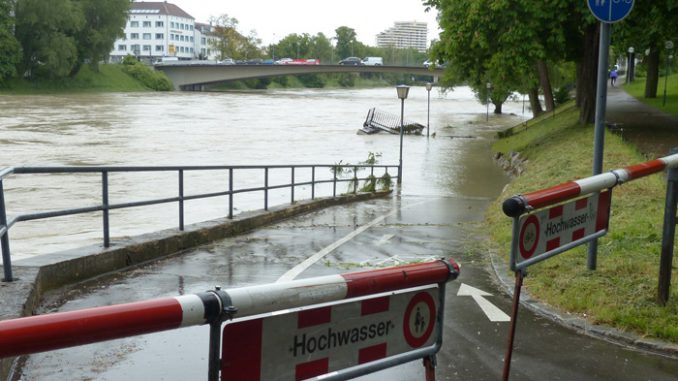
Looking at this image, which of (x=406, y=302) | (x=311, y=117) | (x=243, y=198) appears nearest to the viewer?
(x=406, y=302)

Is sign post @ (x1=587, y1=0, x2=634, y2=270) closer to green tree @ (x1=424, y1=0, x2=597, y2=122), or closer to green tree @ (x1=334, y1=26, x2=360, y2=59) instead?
green tree @ (x1=424, y1=0, x2=597, y2=122)

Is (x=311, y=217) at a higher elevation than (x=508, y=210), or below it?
below

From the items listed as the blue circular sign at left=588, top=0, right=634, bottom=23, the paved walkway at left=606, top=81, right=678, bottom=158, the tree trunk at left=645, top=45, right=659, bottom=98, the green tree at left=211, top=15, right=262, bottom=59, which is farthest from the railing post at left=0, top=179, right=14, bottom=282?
the green tree at left=211, top=15, right=262, bottom=59

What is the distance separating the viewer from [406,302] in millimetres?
2910

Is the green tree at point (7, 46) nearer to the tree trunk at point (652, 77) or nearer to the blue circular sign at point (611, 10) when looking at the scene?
the tree trunk at point (652, 77)

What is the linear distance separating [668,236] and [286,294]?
4.12 metres

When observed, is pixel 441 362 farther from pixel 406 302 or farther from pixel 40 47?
pixel 40 47

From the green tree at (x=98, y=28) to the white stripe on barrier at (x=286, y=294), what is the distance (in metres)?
87.7

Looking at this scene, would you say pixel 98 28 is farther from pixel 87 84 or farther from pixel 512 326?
pixel 512 326

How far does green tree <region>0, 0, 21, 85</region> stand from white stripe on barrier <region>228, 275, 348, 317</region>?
271 feet

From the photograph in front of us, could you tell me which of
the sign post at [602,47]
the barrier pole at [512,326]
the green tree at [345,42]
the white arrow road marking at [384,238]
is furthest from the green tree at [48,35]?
the green tree at [345,42]

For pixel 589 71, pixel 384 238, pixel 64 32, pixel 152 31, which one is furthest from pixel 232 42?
pixel 384 238

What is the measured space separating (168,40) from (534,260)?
582ft

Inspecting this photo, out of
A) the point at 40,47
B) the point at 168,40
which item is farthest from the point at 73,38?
the point at 168,40
